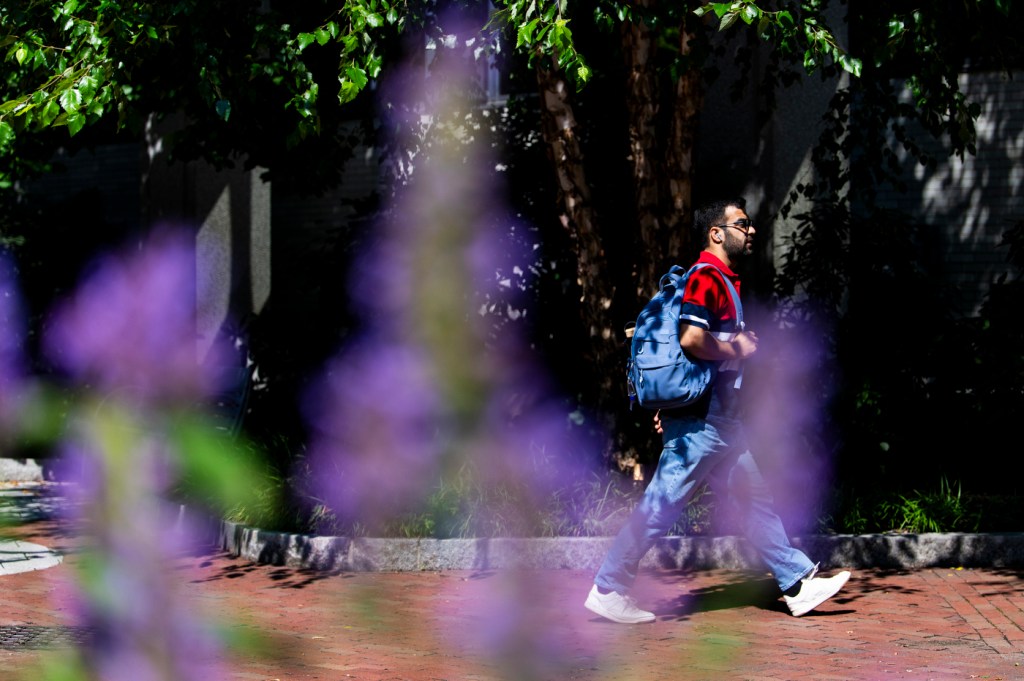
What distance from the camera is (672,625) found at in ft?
18.5

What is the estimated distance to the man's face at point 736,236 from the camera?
18.6 feet

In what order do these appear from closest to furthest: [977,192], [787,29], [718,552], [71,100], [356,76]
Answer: [787,29] < [356,76] < [71,100] < [718,552] < [977,192]

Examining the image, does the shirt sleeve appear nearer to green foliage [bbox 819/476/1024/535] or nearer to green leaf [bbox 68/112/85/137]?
green foliage [bbox 819/476/1024/535]

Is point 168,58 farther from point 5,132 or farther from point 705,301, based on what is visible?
point 705,301

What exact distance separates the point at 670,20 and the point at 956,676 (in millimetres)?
3596

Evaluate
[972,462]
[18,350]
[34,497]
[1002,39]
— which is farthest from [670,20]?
[18,350]

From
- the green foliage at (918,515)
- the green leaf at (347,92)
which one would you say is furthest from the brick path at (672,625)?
the green leaf at (347,92)

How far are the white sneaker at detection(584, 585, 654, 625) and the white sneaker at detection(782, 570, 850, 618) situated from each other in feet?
2.14

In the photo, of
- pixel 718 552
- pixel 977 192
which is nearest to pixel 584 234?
pixel 718 552

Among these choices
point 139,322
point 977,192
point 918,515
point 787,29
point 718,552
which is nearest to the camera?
point 787,29

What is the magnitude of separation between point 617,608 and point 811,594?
34.3 inches

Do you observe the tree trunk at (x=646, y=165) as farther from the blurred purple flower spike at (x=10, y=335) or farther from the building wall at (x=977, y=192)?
the blurred purple flower spike at (x=10, y=335)

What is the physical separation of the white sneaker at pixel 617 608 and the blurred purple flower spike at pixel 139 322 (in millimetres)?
6513

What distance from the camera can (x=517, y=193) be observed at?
32.4 feet
